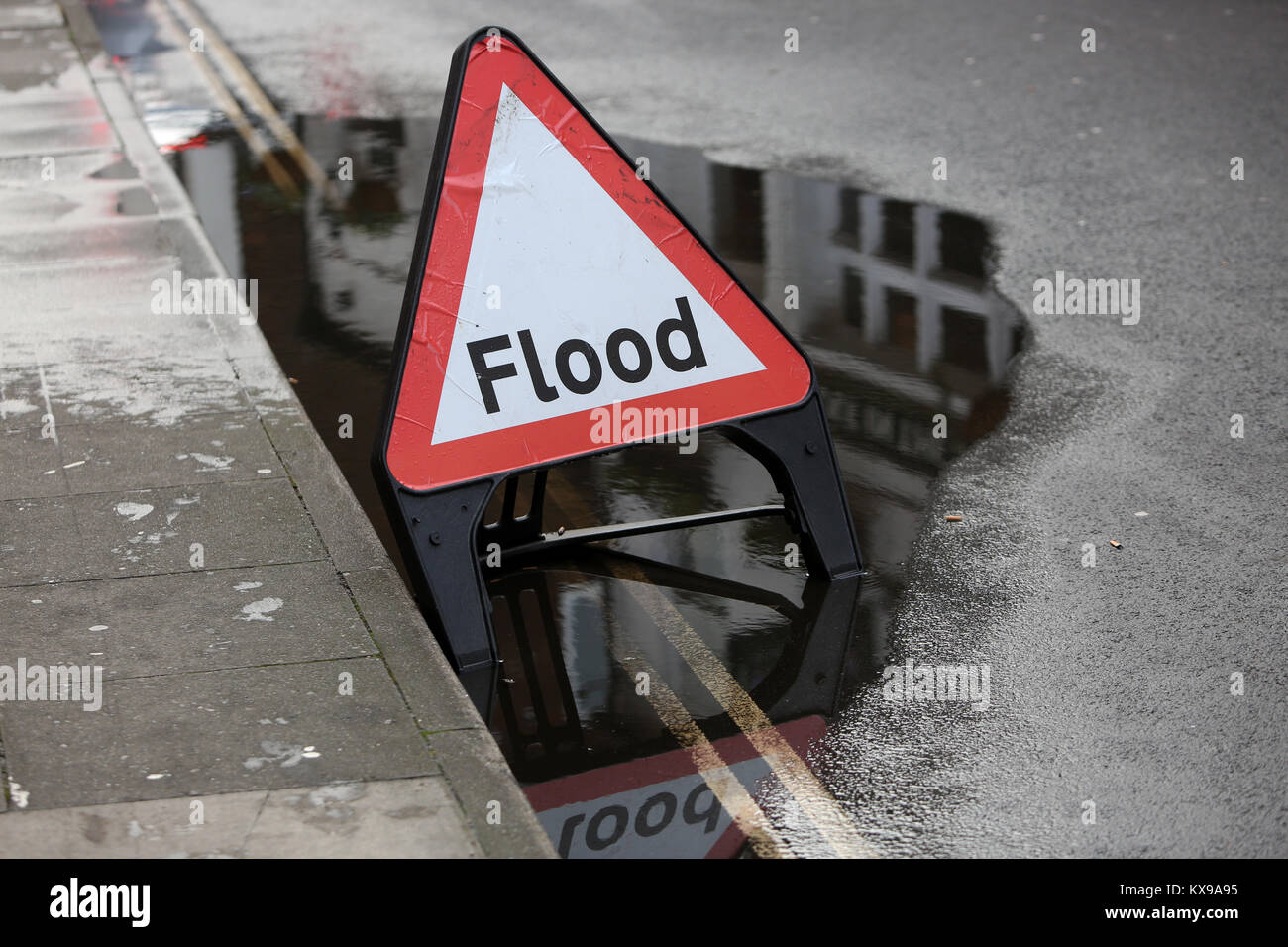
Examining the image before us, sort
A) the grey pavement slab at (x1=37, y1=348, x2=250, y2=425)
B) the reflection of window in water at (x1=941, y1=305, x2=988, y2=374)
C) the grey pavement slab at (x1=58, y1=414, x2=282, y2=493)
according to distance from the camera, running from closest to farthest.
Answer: the grey pavement slab at (x1=58, y1=414, x2=282, y2=493) < the grey pavement slab at (x1=37, y1=348, x2=250, y2=425) < the reflection of window in water at (x1=941, y1=305, x2=988, y2=374)

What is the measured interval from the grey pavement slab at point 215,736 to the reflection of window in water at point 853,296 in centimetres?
437

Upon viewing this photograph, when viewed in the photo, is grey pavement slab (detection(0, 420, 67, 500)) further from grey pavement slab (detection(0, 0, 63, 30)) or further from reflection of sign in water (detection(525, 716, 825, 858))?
grey pavement slab (detection(0, 0, 63, 30))

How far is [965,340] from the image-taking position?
8156 mm

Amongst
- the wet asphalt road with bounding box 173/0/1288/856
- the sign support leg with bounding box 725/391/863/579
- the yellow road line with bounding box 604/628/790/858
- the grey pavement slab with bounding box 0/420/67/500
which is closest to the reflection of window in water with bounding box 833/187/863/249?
the wet asphalt road with bounding box 173/0/1288/856

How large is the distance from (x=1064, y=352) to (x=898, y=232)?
2191 mm

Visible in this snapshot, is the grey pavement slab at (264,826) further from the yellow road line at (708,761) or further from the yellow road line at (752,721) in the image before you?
the yellow road line at (752,721)

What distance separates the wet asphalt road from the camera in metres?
4.55

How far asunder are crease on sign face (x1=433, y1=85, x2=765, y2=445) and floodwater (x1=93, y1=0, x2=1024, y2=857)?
840 mm

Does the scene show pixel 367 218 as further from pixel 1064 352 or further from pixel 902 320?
pixel 1064 352

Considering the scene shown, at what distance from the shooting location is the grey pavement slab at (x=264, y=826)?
4.00 meters

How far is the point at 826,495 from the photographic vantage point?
5.66 meters

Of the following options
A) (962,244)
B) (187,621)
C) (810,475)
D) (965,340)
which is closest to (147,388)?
(187,621)

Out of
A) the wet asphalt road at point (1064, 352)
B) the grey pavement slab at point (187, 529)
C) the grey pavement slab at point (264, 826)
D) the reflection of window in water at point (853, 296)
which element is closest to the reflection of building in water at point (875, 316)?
the reflection of window in water at point (853, 296)
